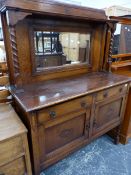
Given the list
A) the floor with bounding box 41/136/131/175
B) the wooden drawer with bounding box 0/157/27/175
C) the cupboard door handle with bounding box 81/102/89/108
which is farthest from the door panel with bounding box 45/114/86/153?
the floor with bounding box 41/136/131/175

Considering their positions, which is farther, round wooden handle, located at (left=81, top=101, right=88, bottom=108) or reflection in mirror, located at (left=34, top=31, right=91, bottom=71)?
reflection in mirror, located at (left=34, top=31, right=91, bottom=71)

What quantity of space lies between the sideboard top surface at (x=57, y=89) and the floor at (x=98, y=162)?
0.90m

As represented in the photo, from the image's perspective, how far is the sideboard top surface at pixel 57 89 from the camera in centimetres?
97

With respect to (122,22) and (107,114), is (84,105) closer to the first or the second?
(107,114)

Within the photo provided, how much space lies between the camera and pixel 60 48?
4.85ft

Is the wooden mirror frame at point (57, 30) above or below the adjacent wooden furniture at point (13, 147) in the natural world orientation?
above

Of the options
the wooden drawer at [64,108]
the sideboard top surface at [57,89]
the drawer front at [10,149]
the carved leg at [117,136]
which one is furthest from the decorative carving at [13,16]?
the carved leg at [117,136]

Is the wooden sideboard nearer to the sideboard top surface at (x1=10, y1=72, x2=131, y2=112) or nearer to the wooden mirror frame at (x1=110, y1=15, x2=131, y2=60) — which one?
the sideboard top surface at (x1=10, y1=72, x2=131, y2=112)

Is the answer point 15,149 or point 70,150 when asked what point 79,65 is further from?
point 15,149

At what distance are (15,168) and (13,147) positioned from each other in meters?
0.20

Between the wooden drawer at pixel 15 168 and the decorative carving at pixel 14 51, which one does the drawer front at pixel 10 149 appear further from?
the decorative carving at pixel 14 51

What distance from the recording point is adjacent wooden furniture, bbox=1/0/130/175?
1006 mm

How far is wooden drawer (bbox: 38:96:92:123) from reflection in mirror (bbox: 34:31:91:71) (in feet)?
1.65

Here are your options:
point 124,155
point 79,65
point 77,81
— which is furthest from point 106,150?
point 79,65
